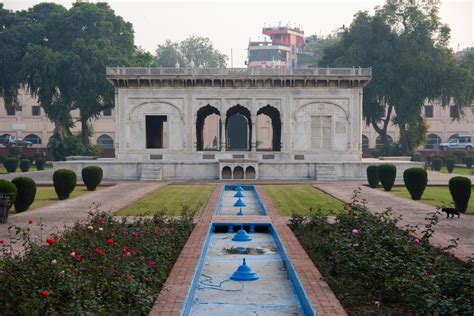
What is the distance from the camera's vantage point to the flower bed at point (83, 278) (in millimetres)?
7117

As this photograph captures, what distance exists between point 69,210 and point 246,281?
408 inches

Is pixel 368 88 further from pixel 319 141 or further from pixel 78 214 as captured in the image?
pixel 78 214

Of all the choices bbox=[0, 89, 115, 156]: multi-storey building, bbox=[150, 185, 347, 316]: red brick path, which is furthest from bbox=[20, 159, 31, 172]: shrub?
bbox=[150, 185, 347, 316]: red brick path

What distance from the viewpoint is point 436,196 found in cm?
2491

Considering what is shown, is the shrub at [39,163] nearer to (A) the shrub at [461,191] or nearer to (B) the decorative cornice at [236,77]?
(B) the decorative cornice at [236,77]

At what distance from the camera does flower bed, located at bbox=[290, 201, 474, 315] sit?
749 cm

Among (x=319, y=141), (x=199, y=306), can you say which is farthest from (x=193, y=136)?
(x=199, y=306)

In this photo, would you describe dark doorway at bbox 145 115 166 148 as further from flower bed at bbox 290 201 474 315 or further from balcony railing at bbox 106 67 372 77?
flower bed at bbox 290 201 474 315

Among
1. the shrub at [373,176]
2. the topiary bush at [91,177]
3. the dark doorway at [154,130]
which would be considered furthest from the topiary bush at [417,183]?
the dark doorway at [154,130]

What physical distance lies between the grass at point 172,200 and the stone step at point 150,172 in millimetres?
5015

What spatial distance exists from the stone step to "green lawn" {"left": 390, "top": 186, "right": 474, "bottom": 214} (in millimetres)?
14060

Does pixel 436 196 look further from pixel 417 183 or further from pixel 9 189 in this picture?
pixel 9 189

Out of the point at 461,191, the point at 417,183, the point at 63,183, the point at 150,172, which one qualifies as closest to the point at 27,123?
the point at 150,172

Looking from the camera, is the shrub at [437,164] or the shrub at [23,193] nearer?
the shrub at [23,193]
